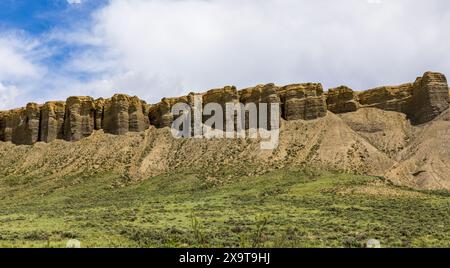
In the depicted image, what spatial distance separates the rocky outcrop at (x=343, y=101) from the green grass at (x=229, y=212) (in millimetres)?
19638

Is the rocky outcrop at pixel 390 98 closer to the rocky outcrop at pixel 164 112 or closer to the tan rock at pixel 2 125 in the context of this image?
the rocky outcrop at pixel 164 112

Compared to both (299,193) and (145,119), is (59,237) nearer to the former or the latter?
(299,193)

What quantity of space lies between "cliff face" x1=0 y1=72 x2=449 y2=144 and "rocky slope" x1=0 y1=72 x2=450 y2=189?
16 centimetres

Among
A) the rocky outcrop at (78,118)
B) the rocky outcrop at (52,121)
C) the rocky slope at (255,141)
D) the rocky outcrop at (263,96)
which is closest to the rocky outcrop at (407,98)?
the rocky slope at (255,141)

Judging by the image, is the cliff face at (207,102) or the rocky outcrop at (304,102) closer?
the cliff face at (207,102)

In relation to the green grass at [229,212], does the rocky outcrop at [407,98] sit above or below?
above

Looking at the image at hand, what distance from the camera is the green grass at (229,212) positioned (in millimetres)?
24672

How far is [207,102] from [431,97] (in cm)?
3486

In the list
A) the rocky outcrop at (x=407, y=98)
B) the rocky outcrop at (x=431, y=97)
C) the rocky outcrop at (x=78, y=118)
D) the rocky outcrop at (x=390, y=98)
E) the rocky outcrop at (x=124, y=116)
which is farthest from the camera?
the rocky outcrop at (x=78, y=118)

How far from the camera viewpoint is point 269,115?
8062 cm

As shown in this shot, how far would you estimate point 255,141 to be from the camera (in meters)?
77.1

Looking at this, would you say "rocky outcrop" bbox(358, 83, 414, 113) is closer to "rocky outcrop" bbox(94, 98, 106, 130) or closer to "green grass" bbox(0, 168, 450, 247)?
"green grass" bbox(0, 168, 450, 247)

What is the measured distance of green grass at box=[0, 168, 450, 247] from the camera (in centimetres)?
2467
